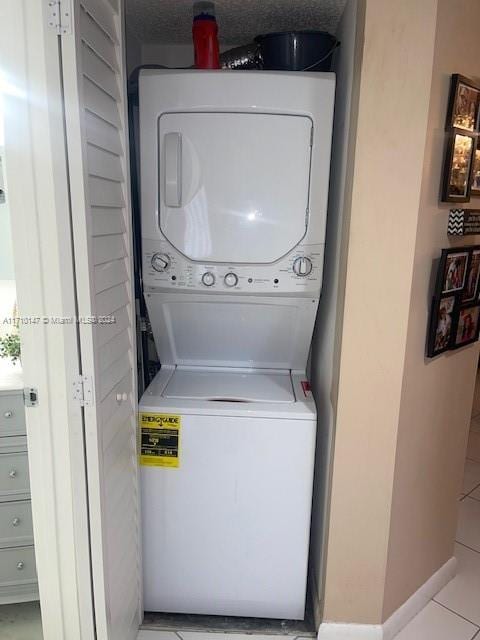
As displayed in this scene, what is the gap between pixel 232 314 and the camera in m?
1.81

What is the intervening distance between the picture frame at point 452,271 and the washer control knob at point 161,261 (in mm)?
923

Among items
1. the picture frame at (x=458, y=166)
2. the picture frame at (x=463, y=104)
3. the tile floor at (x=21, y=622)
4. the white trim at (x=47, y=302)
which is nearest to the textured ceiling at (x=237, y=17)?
the picture frame at (x=463, y=104)

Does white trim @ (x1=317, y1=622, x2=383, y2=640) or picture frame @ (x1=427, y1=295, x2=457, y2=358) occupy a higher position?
picture frame @ (x1=427, y1=295, x2=457, y2=358)

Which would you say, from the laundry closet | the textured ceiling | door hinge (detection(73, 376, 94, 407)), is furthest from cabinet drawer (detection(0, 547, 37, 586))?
the textured ceiling

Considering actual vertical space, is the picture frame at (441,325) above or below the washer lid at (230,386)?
above

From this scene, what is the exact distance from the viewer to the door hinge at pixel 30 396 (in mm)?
1195

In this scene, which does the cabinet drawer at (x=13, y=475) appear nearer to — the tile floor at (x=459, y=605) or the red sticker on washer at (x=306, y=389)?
the red sticker on washer at (x=306, y=389)

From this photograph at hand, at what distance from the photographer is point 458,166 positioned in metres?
1.49

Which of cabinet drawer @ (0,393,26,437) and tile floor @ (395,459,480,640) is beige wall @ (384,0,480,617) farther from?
cabinet drawer @ (0,393,26,437)

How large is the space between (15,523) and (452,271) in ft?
5.85

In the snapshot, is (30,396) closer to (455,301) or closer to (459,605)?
(455,301)

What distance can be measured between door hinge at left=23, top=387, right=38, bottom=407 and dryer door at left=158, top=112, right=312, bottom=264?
28.3 inches

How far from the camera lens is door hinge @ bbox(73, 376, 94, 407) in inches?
47.4

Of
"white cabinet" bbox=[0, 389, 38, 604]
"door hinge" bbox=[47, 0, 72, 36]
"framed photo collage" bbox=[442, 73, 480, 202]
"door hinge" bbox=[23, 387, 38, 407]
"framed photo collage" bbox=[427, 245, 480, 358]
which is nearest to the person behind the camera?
"door hinge" bbox=[47, 0, 72, 36]
